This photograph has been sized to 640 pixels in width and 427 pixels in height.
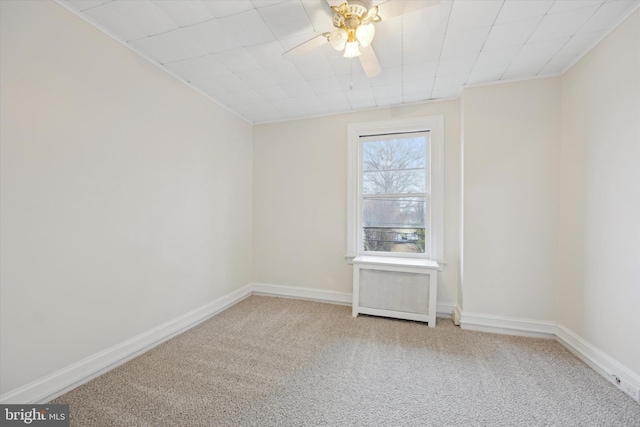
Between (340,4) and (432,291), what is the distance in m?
2.53

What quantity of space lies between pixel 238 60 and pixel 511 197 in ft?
9.19

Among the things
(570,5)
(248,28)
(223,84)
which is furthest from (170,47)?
(570,5)

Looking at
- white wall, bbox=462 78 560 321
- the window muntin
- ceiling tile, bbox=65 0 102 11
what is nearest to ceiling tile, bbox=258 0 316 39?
ceiling tile, bbox=65 0 102 11

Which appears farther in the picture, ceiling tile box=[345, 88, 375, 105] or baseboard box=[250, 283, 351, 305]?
baseboard box=[250, 283, 351, 305]

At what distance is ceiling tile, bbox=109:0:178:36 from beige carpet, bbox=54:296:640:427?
2.46 m

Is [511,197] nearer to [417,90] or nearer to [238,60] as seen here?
[417,90]

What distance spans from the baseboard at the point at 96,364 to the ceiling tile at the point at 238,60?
2.39 metres

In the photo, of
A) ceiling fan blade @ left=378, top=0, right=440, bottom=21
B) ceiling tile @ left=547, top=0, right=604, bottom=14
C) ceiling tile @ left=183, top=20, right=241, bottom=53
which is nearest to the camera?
ceiling fan blade @ left=378, top=0, right=440, bottom=21

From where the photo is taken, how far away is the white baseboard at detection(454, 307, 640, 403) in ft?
5.24

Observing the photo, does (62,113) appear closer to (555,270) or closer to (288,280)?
(288,280)

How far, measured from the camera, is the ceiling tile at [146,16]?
5.04ft

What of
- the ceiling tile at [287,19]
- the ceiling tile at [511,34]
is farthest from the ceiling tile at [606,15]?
the ceiling tile at [287,19]

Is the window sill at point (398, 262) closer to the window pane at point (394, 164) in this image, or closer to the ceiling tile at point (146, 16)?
the window pane at point (394, 164)

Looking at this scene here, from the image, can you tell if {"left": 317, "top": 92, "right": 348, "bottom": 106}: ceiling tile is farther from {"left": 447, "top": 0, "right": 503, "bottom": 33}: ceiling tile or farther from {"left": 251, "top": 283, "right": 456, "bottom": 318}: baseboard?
{"left": 251, "top": 283, "right": 456, "bottom": 318}: baseboard
